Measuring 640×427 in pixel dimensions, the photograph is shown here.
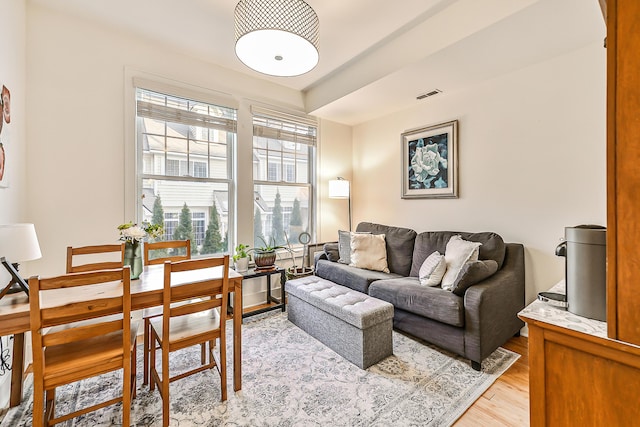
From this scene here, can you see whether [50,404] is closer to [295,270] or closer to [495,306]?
[295,270]

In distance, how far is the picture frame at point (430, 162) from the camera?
3.25 metres

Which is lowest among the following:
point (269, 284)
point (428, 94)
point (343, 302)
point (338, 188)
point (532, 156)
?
point (269, 284)

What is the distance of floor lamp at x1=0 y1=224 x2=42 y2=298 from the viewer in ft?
4.68

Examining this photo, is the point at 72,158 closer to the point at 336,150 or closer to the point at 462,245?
the point at 336,150

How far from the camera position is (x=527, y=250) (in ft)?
8.93

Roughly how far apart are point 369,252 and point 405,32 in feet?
7.52

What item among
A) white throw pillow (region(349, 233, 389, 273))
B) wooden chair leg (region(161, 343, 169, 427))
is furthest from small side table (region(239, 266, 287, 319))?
wooden chair leg (region(161, 343, 169, 427))

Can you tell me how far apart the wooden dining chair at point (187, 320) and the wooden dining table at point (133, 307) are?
9 centimetres

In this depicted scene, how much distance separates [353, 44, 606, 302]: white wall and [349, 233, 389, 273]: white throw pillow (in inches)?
25.2

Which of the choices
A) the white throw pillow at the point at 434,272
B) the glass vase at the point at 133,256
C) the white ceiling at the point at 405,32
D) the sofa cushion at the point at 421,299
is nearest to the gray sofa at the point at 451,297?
the sofa cushion at the point at 421,299

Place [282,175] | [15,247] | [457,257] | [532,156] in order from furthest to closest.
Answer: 1. [282,175]
2. [532,156]
3. [457,257]
4. [15,247]

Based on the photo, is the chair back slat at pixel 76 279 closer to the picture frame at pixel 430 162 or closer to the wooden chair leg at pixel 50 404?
the wooden chair leg at pixel 50 404

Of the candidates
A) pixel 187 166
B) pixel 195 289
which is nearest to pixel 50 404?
pixel 195 289

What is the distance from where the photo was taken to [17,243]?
1467mm
